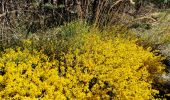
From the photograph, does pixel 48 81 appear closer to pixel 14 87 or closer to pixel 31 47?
pixel 14 87

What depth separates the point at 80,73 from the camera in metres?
5.17

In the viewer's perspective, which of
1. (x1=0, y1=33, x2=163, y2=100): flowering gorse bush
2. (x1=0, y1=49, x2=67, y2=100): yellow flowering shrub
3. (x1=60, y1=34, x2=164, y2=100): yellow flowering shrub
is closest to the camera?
(x1=0, y1=49, x2=67, y2=100): yellow flowering shrub

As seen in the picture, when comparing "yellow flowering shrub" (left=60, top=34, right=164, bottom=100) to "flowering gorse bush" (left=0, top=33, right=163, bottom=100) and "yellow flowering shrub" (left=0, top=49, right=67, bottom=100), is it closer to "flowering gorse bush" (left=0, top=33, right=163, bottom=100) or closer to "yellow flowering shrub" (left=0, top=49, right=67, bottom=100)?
"flowering gorse bush" (left=0, top=33, right=163, bottom=100)

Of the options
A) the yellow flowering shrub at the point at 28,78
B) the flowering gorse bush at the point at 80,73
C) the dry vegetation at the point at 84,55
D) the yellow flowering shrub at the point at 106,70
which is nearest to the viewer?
the yellow flowering shrub at the point at 28,78

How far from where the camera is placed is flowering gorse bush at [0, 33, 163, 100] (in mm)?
4772

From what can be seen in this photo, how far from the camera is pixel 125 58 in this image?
578cm

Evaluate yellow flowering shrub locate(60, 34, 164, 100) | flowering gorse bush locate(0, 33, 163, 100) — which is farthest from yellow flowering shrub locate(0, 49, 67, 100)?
yellow flowering shrub locate(60, 34, 164, 100)

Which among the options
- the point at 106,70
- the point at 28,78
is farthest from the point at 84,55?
the point at 28,78

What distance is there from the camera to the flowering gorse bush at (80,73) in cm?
477

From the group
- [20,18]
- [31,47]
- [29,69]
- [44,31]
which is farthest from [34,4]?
[29,69]

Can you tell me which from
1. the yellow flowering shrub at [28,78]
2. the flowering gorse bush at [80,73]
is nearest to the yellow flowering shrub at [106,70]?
the flowering gorse bush at [80,73]

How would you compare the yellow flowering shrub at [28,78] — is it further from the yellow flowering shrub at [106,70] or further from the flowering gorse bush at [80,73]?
the yellow flowering shrub at [106,70]

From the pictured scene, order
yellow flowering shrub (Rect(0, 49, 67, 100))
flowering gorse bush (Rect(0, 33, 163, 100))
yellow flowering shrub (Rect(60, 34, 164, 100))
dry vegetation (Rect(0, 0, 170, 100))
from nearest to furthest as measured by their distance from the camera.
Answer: yellow flowering shrub (Rect(0, 49, 67, 100)) < flowering gorse bush (Rect(0, 33, 163, 100)) < dry vegetation (Rect(0, 0, 170, 100)) < yellow flowering shrub (Rect(60, 34, 164, 100))

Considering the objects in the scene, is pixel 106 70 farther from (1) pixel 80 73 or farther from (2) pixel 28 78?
(2) pixel 28 78
